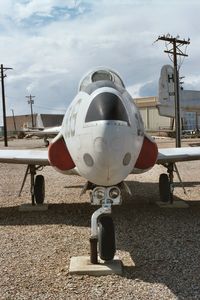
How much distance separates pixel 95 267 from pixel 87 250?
95 centimetres

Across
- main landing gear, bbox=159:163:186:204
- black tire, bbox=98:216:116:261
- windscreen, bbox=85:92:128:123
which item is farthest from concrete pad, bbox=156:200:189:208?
windscreen, bbox=85:92:128:123

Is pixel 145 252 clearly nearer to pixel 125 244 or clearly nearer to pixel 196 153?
pixel 125 244

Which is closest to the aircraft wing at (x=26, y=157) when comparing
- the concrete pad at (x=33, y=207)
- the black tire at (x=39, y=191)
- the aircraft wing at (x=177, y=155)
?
the black tire at (x=39, y=191)

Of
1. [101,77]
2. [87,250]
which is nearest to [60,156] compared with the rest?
[87,250]

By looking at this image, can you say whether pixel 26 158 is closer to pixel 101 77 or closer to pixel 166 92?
pixel 101 77

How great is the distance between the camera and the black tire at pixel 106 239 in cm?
537

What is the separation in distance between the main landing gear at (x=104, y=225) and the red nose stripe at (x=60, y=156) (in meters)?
1.33

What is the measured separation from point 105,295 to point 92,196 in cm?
127

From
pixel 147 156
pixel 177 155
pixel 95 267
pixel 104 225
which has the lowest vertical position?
pixel 95 267

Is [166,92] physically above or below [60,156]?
above

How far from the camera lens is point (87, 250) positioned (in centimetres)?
622

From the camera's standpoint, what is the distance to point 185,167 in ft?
63.5

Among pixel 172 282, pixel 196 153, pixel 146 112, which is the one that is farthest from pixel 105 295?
pixel 146 112

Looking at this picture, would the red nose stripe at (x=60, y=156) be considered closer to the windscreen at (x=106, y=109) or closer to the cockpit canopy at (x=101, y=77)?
the cockpit canopy at (x=101, y=77)
